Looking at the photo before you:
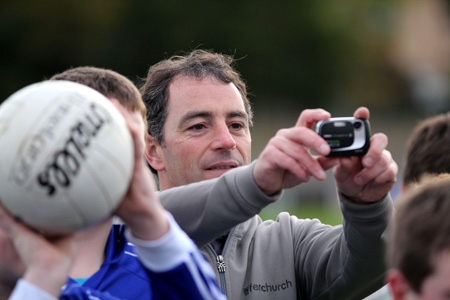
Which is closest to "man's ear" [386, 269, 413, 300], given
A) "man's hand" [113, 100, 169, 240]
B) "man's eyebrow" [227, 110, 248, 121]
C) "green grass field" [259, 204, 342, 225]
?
"man's hand" [113, 100, 169, 240]

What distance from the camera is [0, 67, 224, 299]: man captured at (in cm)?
293

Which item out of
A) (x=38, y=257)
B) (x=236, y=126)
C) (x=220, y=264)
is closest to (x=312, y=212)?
(x=236, y=126)

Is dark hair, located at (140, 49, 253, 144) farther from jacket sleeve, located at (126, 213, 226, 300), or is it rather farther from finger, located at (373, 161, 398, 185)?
jacket sleeve, located at (126, 213, 226, 300)

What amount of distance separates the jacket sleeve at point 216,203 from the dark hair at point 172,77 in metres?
1.26

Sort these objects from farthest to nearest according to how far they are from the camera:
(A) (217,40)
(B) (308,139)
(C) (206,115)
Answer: (A) (217,40), (C) (206,115), (B) (308,139)

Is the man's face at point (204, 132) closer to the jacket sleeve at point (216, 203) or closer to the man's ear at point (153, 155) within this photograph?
the man's ear at point (153, 155)

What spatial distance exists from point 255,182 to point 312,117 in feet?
1.22

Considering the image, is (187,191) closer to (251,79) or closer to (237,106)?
(237,106)

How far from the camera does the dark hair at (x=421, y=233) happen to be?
10.1 ft

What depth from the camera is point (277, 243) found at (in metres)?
4.68

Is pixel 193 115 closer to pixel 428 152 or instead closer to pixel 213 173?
pixel 213 173

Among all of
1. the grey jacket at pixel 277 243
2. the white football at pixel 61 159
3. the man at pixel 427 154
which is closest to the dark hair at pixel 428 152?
the man at pixel 427 154

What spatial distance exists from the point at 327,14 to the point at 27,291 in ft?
148

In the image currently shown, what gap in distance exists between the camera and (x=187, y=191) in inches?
159
